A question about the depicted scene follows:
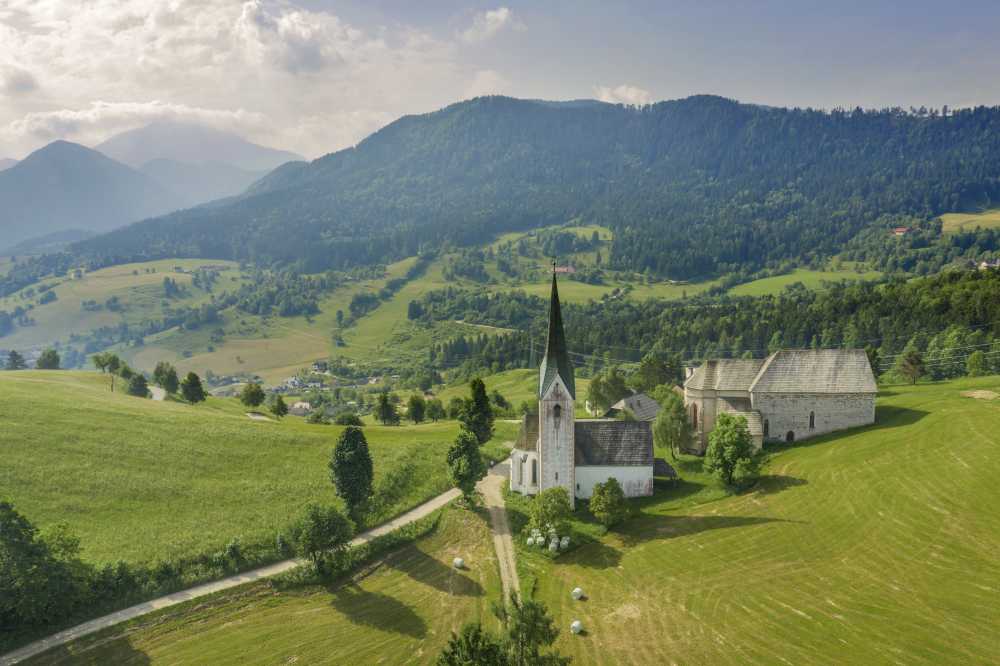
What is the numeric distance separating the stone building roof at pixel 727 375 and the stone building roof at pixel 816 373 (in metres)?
1.74

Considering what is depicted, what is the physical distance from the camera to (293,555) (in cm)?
5553

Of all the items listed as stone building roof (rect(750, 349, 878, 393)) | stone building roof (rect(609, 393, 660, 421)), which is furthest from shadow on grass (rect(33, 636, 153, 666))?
stone building roof (rect(609, 393, 660, 421))

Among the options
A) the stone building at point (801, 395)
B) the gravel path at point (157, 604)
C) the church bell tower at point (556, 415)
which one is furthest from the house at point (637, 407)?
the gravel path at point (157, 604)

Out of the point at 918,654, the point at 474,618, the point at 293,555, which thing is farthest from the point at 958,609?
the point at 293,555

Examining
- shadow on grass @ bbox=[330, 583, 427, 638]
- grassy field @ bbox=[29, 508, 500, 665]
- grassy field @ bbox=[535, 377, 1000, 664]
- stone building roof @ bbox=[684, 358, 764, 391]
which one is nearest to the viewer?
grassy field @ bbox=[535, 377, 1000, 664]

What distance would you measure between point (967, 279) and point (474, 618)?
136086 millimetres

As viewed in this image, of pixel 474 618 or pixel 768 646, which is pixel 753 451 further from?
pixel 474 618

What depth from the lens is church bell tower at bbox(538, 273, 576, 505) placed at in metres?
63.3

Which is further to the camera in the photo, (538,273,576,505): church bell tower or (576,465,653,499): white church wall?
(576,465,653,499): white church wall

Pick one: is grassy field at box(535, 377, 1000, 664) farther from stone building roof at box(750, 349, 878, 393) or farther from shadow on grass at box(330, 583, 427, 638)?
shadow on grass at box(330, 583, 427, 638)

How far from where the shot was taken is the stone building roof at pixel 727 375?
75375mm

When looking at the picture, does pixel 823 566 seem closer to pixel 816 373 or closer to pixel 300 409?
pixel 816 373

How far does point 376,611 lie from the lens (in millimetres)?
47312

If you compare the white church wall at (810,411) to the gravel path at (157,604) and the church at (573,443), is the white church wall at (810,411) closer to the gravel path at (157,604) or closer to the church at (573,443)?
the church at (573,443)
